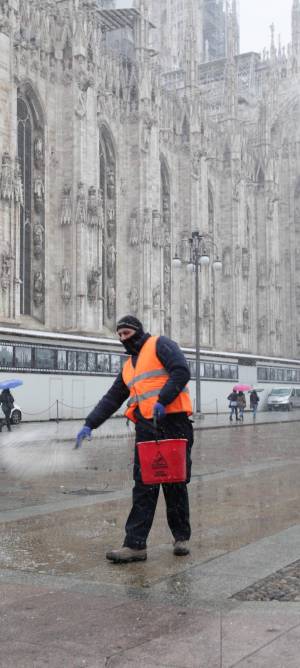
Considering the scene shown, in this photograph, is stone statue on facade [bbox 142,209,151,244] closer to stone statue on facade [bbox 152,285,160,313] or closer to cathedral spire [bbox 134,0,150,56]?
stone statue on facade [bbox 152,285,160,313]

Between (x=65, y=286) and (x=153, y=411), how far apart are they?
31.3 meters

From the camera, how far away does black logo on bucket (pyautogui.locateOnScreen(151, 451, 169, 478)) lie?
208 inches

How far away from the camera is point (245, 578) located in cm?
466

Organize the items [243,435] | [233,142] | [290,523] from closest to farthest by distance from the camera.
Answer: [290,523] < [243,435] < [233,142]

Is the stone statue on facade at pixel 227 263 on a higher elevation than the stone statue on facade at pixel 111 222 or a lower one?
lower

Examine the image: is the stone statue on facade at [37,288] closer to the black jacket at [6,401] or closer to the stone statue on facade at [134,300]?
the stone statue on facade at [134,300]

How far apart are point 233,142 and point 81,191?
790 inches

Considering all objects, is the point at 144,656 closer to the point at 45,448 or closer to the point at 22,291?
the point at 45,448

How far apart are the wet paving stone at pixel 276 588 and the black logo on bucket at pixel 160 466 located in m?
0.99

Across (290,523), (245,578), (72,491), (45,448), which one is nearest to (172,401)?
(245,578)

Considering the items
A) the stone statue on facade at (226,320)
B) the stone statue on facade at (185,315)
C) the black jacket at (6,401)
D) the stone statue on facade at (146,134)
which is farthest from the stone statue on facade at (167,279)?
the black jacket at (6,401)

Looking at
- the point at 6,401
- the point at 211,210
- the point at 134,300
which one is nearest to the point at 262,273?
the point at 211,210

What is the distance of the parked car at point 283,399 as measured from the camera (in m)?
43.6

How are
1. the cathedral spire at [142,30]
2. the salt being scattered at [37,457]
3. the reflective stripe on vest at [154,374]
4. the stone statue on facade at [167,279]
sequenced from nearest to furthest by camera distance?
the reflective stripe on vest at [154,374], the salt being scattered at [37,457], the cathedral spire at [142,30], the stone statue on facade at [167,279]
